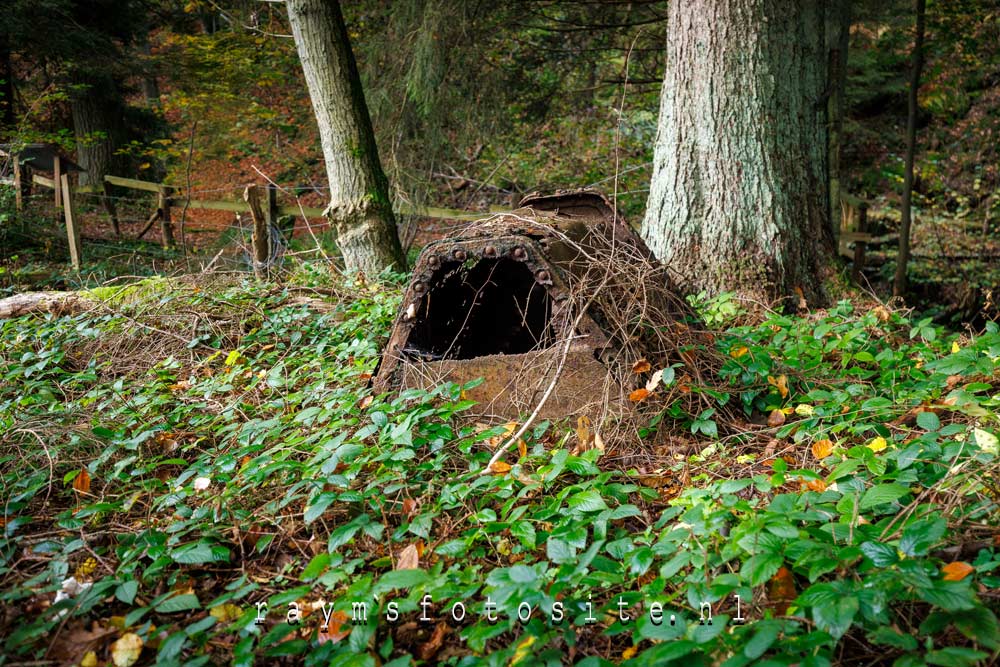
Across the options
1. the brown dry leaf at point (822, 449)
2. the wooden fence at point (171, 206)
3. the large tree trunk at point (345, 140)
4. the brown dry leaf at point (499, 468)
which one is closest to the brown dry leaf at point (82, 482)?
the brown dry leaf at point (499, 468)

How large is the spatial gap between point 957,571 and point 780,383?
170 centimetres

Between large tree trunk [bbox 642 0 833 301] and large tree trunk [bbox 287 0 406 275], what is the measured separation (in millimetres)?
2812

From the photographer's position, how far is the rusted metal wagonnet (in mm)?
3248

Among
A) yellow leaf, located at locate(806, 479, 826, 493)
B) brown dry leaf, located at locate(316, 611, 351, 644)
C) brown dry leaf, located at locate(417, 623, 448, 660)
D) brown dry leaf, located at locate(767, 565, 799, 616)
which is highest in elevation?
yellow leaf, located at locate(806, 479, 826, 493)

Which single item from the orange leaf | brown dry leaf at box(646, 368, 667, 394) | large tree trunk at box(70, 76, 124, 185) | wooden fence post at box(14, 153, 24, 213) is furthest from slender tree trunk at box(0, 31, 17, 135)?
brown dry leaf at box(646, 368, 667, 394)

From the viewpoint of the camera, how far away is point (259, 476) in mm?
2826

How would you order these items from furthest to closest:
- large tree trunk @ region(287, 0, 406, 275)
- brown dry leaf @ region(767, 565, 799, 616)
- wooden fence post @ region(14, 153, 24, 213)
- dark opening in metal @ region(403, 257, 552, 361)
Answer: wooden fence post @ region(14, 153, 24, 213), large tree trunk @ region(287, 0, 406, 275), dark opening in metal @ region(403, 257, 552, 361), brown dry leaf @ region(767, 565, 799, 616)

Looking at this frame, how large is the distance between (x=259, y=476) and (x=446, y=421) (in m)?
0.82

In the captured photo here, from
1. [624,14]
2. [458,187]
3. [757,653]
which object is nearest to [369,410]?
[757,653]

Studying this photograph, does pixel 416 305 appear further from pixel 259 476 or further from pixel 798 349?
pixel 798 349

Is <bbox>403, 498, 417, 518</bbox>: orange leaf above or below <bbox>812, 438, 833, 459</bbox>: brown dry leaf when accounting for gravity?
below

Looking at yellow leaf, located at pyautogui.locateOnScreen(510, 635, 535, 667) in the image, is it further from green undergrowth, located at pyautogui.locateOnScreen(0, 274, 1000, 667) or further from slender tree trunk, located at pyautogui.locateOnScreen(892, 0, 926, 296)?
slender tree trunk, located at pyautogui.locateOnScreen(892, 0, 926, 296)

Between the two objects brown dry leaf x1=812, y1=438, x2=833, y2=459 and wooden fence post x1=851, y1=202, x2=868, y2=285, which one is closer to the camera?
brown dry leaf x1=812, y1=438, x2=833, y2=459

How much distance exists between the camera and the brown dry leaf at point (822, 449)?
8.86 feet
